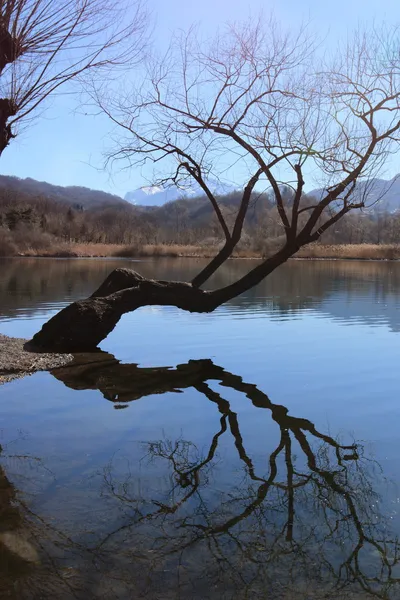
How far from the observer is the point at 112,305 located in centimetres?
1192

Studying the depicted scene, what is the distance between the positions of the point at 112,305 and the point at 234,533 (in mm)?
7935

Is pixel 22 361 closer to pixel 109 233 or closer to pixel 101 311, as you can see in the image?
pixel 101 311

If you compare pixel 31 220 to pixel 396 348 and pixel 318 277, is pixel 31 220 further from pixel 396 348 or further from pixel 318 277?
pixel 396 348

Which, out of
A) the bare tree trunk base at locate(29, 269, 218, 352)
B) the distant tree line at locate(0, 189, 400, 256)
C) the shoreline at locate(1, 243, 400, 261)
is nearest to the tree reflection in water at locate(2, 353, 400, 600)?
the bare tree trunk base at locate(29, 269, 218, 352)

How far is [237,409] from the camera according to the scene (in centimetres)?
802

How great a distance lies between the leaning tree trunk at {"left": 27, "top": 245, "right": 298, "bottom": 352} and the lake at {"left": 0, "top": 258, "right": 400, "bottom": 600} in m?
0.61

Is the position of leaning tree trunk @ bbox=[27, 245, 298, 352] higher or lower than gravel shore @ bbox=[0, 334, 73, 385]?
higher

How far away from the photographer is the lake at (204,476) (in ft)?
12.7

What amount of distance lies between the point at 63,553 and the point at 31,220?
288 feet

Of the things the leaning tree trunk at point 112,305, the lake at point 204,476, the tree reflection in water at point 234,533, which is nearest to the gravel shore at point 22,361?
the lake at point 204,476

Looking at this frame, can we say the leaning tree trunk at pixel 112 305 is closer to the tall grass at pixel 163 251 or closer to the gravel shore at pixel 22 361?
the gravel shore at pixel 22 361

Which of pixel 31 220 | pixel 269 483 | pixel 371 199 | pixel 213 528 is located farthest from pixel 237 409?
pixel 31 220

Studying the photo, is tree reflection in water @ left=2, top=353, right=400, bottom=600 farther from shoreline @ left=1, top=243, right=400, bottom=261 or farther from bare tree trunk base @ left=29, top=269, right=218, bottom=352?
shoreline @ left=1, top=243, right=400, bottom=261

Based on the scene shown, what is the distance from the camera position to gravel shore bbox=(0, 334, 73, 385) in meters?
9.74
